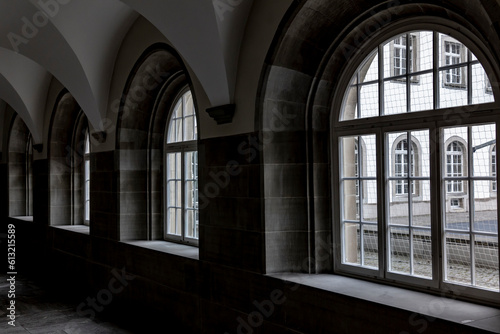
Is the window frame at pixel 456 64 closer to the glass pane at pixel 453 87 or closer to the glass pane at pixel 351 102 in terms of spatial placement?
the glass pane at pixel 453 87

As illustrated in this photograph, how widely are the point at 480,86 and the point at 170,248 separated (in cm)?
418

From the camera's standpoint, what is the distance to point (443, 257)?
3723 millimetres

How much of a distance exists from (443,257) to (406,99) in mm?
1275

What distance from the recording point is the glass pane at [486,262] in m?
3.41

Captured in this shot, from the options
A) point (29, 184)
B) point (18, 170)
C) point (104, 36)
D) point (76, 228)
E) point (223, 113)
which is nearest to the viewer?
point (223, 113)

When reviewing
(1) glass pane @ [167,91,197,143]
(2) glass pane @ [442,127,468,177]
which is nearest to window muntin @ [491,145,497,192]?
(2) glass pane @ [442,127,468,177]

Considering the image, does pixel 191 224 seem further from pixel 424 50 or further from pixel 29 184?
pixel 29 184

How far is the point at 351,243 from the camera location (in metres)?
4.54

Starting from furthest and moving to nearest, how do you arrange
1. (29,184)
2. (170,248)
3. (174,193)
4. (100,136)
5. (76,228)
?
(29,184) → (76,228) → (100,136) → (174,193) → (170,248)

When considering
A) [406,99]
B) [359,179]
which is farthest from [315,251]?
[406,99]

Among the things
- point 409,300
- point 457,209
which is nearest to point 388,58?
point 457,209

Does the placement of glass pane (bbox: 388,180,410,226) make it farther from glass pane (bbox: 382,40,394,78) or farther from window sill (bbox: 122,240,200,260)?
window sill (bbox: 122,240,200,260)

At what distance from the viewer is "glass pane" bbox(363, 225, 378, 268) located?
4.27m

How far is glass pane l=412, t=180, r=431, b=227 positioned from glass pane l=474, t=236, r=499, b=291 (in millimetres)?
423
